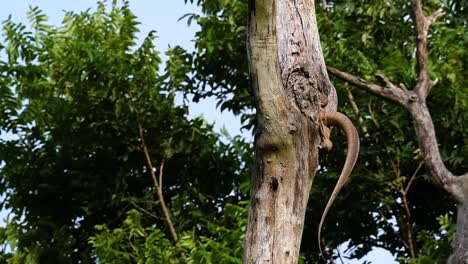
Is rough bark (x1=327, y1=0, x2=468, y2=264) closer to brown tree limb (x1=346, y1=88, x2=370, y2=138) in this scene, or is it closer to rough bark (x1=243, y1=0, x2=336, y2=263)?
brown tree limb (x1=346, y1=88, x2=370, y2=138)

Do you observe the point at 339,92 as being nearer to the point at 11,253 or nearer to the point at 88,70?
the point at 88,70

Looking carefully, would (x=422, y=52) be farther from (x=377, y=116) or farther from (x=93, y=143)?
(x=93, y=143)

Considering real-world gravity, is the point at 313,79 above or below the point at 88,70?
below

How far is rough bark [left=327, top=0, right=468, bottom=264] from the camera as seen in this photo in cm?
956

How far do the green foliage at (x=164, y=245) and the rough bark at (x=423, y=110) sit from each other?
4.71ft

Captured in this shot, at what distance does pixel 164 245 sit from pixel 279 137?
436 centimetres

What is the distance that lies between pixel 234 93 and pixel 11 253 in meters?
2.55

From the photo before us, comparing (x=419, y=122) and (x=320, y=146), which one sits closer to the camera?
(x=320, y=146)

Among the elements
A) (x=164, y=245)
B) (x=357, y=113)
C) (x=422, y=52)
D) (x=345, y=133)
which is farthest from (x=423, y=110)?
(x=345, y=133)

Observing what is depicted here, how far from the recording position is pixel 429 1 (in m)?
12.2

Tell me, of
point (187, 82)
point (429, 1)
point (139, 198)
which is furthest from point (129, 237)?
point (429, 1)

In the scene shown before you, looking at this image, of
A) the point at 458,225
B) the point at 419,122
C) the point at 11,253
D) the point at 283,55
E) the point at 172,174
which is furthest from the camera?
the point at 172,174

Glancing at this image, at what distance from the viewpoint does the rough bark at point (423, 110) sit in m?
9.56

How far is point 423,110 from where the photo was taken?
9.97 m
